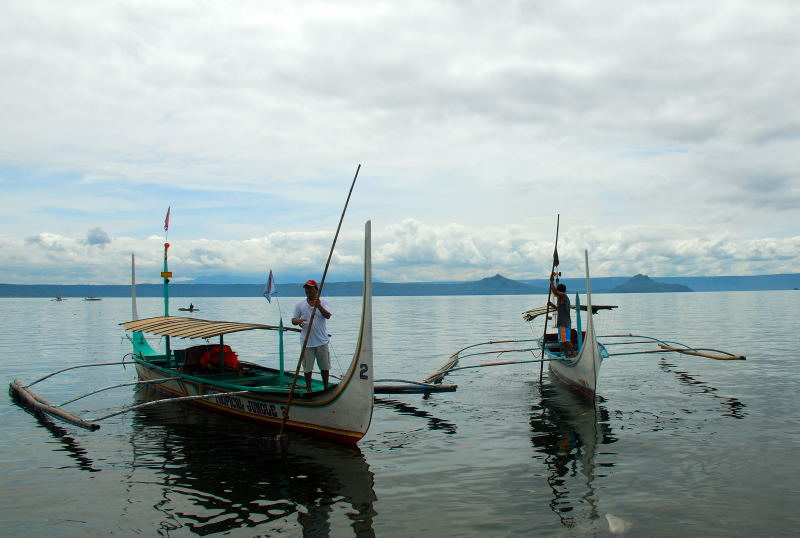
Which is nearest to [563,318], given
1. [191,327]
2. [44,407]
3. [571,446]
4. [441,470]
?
[571,446]

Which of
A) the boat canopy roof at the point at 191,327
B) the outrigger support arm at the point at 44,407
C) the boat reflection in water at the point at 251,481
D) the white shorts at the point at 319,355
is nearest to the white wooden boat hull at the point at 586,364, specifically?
the white shorts at the point at 319,355

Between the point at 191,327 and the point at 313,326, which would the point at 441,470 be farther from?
the point at 191,327

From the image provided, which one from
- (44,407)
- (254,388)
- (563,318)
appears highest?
(563,318)

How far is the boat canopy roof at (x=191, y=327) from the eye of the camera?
15492 millimetres

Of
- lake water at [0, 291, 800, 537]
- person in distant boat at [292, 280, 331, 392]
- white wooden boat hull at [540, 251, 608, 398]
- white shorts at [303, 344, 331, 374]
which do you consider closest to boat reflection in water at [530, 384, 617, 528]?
lake water at [0, 291, 800, 537]

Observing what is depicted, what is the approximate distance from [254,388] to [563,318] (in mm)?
11390

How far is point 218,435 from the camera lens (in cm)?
1416

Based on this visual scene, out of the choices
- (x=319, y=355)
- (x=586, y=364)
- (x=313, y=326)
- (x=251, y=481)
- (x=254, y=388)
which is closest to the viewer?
(x=251, y=481)

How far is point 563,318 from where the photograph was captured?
20500 mm

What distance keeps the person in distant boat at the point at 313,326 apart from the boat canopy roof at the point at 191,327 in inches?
25.2

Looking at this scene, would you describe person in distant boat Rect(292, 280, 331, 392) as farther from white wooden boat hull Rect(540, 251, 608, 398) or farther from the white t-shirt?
white wooden boat hull Rect(540, 251, 608, 398)

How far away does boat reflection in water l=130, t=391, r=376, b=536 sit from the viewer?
859 centimetres

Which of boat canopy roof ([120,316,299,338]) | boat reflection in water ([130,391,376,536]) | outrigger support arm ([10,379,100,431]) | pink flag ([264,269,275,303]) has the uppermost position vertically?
pink flag ([264,269,275,303])

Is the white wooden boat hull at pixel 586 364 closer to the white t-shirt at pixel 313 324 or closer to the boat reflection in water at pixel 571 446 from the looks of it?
the boat reflection in water at pixel 571 446
